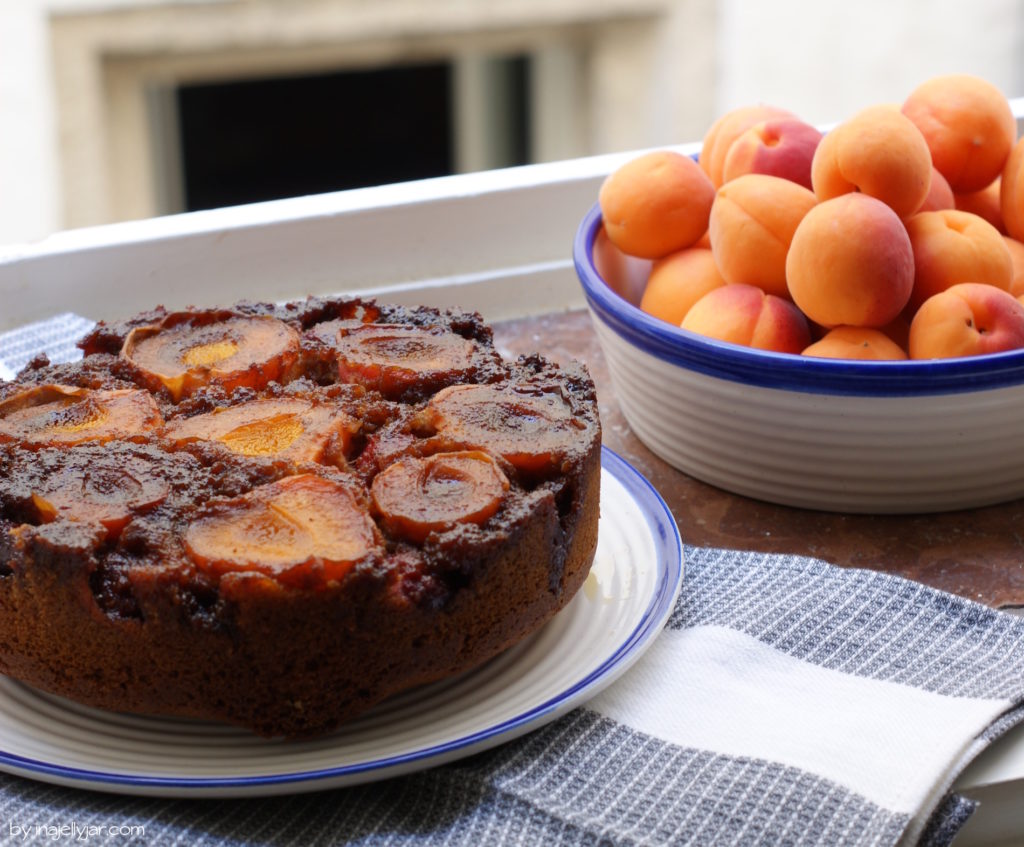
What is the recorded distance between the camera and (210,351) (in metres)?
1.02

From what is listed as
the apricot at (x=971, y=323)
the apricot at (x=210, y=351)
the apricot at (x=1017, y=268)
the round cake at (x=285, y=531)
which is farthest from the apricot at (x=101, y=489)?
the apricot at (x=1017, y=268)

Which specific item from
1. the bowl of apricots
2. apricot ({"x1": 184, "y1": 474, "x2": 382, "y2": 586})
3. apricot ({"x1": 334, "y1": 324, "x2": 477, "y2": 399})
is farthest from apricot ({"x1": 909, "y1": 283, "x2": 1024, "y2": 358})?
apricot ({"x1": 184, "y1": 474, "x2": 382, "y2": 586})

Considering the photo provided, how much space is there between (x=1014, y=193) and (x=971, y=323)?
0.64 ft

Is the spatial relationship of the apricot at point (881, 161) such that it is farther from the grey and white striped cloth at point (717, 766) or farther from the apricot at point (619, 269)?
the grey and white striped cloth at point (717, 766)

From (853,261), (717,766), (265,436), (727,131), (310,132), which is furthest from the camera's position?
(310,132)

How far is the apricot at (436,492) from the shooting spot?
808mm

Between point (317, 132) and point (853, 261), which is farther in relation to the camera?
point (317, 132)

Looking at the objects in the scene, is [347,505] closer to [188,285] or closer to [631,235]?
[631,235]

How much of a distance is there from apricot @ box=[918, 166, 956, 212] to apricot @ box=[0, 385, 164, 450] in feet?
2.12

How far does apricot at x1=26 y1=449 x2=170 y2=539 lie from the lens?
0.81 meters

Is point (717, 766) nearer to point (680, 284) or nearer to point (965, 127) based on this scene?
point (680, 284)

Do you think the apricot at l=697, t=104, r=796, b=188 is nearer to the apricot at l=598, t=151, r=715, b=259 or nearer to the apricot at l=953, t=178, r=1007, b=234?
the apricot at l=598, t=151, r=715, b=259

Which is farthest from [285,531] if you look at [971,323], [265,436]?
[971,323]

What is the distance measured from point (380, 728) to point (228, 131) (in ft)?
15.3
